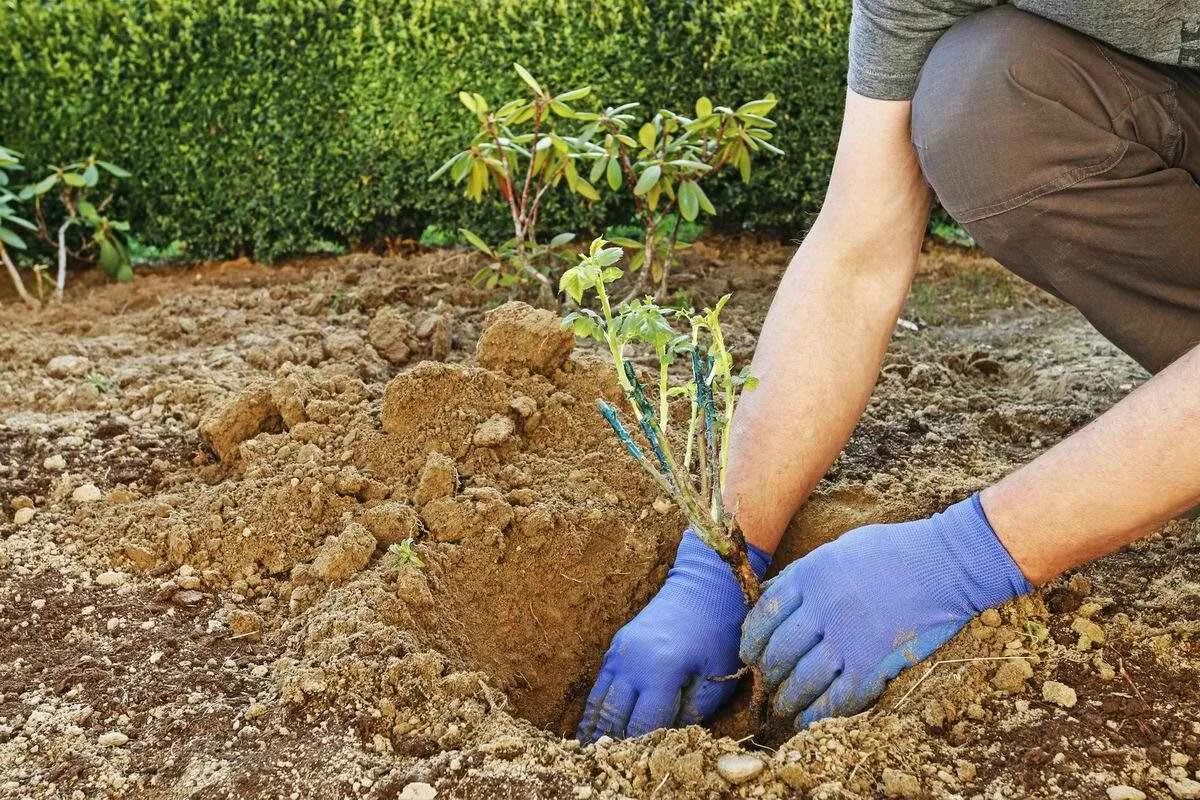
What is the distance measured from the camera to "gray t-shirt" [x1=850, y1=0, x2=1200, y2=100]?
1.87 metres

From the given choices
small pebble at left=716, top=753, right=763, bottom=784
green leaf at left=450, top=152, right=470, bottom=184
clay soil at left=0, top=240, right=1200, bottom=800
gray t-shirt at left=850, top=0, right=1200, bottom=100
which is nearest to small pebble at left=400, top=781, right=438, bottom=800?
clay soil at left=0, top=240, right=1200, bottom=800

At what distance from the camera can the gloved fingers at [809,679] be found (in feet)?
5.90

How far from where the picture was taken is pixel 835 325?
82.3 inches

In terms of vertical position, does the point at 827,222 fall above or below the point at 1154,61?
below

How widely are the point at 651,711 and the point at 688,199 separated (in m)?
1.65

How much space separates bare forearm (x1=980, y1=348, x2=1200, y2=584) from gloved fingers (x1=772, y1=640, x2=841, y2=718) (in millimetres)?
326

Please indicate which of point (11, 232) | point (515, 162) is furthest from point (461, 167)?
point (11, 232)

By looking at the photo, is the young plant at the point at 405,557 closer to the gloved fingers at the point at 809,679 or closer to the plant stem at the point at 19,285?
the gloved fingers at the point at 809,679

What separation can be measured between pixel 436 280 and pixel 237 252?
3.76 feet

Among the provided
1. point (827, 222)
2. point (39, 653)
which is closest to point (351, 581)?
point (39, 653)

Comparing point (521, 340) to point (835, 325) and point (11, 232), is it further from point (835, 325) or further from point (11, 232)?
point (11, 232)

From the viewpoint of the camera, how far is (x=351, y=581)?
197 centimetres

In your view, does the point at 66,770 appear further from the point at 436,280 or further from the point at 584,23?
the point at 584,23

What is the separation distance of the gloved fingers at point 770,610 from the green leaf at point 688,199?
1471 millimetres
